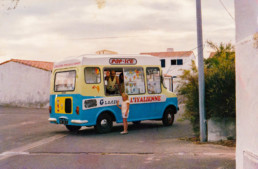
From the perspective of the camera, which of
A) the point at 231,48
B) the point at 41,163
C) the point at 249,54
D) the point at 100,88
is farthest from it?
the point at 100,88

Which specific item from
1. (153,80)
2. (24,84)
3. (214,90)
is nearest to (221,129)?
(214,90)

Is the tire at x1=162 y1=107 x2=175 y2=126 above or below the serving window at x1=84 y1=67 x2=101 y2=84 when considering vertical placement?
below

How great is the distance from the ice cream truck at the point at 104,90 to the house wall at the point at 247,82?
23.1 ft

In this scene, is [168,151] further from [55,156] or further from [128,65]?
[128,65]

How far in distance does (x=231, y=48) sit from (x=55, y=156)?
6.56 metres

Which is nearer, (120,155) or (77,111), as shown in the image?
(120,155)

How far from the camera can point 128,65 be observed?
13.8 metres

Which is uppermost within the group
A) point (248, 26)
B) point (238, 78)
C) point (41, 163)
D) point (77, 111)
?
point (248, 26)

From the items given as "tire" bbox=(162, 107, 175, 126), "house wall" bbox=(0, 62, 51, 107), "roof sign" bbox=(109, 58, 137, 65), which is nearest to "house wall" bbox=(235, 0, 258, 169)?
"roof sign" bbox=(109, 58, 137, 65)

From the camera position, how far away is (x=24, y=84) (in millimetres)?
30312

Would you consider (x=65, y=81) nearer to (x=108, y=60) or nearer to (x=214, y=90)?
(x=108, y=60)

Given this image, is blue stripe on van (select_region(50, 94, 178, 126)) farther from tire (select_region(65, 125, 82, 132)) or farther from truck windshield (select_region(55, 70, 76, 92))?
tire (select_region(65, 125, 82, 132))

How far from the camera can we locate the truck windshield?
510 inches

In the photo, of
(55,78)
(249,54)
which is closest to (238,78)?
(249,54)
